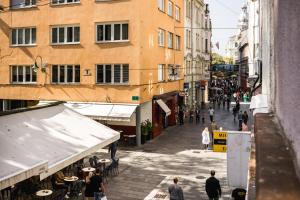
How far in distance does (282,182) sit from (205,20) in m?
Result: 55.6

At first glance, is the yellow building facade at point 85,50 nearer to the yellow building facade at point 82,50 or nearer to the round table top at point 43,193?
the yellow building facade at point 82,50

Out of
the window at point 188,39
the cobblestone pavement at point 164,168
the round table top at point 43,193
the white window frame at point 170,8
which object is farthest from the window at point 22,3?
the round table top at point 43,193

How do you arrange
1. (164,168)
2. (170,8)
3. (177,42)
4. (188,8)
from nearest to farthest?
(164,168)
(170,8)
(177,42)
(188,8)

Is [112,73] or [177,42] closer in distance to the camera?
[112,73]

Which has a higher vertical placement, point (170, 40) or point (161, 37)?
point (170, 40)

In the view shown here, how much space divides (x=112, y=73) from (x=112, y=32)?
2864mm

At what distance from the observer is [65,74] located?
2766 centimetres

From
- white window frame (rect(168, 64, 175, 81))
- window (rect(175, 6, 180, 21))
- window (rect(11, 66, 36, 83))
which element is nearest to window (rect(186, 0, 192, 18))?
window (rect(175, 6, 180, 21))

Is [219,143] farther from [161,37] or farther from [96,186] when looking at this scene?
[96,186]

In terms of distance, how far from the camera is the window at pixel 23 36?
28.6 metres

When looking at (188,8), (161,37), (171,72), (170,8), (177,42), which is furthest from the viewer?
(188,8)

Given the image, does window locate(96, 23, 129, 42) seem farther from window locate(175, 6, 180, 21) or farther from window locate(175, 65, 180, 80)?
window locate(175, 6, 180, 21)

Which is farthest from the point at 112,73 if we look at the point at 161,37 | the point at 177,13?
the point at 177,13

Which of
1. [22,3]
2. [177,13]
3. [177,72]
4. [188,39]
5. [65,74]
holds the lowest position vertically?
[65,74]
